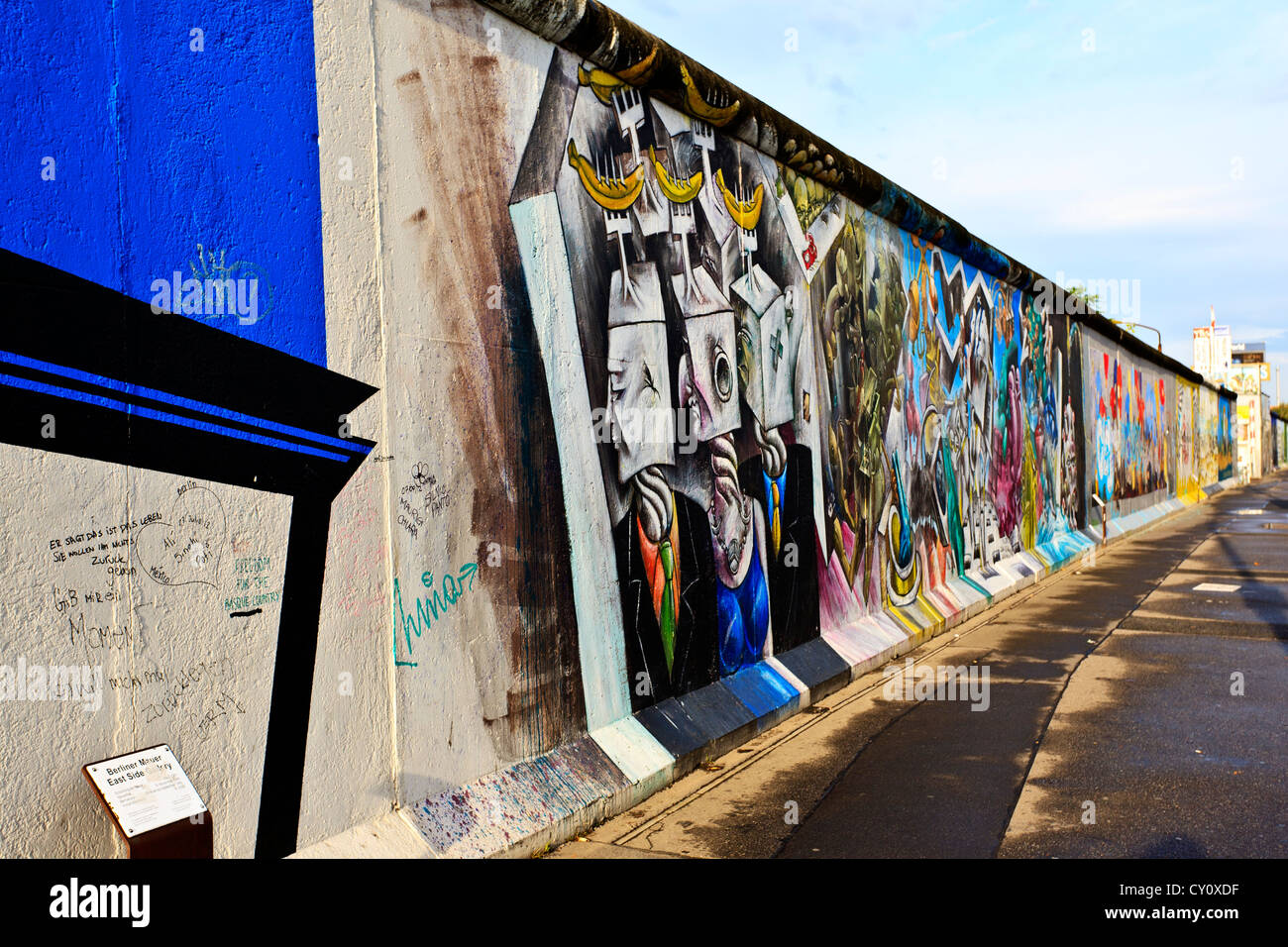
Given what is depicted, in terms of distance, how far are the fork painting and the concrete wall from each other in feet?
0.11

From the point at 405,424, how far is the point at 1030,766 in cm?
375

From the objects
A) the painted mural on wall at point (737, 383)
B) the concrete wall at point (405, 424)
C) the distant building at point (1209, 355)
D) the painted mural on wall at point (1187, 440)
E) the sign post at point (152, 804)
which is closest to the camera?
the sign post at point (152, 804)

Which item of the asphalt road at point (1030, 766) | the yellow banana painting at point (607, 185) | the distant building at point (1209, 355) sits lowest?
the asphalt road at point (1030, 766)

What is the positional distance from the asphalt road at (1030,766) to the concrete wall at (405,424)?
17.0 inches

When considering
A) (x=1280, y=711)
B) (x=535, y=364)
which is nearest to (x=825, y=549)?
(x=1280, y=711)

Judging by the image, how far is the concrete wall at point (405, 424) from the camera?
114 inches

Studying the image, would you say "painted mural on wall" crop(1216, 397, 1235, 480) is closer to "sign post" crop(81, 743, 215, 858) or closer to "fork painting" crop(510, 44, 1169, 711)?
"fork painting" crop(510, 44, 1169, 711)

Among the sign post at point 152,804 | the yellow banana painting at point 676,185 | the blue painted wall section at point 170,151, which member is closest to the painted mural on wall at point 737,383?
the yellow banana painting at point 676,185

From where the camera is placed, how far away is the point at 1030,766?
5457mm

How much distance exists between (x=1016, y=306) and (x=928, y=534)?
5586 mm

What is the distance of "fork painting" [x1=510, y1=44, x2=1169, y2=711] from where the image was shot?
5.18 m

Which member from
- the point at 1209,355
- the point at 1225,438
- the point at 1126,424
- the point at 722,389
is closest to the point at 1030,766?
the point at 722,389

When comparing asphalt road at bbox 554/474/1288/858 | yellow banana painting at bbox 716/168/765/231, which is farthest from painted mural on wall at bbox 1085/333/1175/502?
yellow banana painting at bbox 716/168/765/231

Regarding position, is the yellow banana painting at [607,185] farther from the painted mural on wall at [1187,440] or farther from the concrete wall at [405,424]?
the painted mural on wall at [1187,440]
